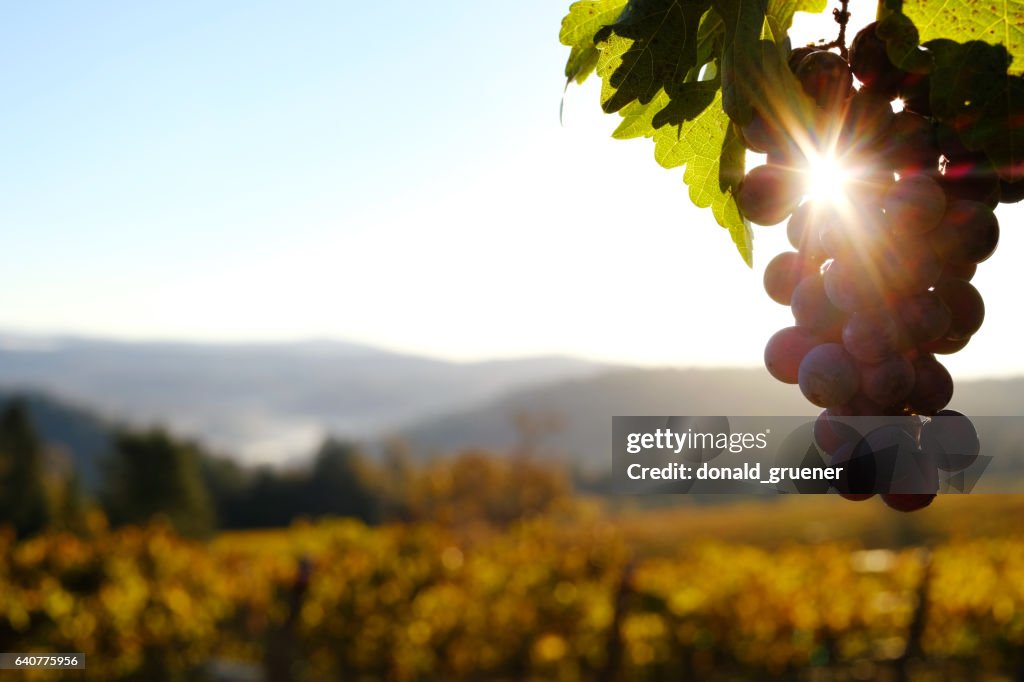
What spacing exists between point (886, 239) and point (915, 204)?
0.17ft

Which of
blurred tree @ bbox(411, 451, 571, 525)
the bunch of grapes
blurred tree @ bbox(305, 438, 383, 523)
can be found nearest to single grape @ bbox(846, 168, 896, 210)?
the bunch of grapes

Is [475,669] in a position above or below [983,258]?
below

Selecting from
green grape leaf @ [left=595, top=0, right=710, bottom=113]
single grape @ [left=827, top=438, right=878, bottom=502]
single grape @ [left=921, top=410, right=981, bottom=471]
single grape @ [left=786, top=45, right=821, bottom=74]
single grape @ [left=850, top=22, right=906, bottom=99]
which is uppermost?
green grape leaf @ [left=595, top=0, right=710, bottom=113]

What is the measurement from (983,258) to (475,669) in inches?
304

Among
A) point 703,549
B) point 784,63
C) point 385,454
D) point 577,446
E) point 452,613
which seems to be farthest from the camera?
point 577,446

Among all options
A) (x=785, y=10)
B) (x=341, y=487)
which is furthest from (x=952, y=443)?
(x=341, y=487)

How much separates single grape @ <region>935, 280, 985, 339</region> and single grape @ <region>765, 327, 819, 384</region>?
158mm

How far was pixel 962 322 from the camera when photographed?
1.01 meters

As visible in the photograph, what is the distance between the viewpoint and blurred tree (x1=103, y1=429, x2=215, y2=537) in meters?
33.0

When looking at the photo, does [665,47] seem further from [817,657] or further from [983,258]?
[817,657]

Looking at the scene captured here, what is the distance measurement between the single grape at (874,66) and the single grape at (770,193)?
129 millimetres

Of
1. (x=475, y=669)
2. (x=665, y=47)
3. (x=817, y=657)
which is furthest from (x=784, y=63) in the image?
(x=817, y=657)

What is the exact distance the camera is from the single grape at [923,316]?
3.19ft

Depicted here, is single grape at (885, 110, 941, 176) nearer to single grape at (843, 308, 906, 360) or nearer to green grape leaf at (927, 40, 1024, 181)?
green grape leaf at (927, 40, 1024, 181)
